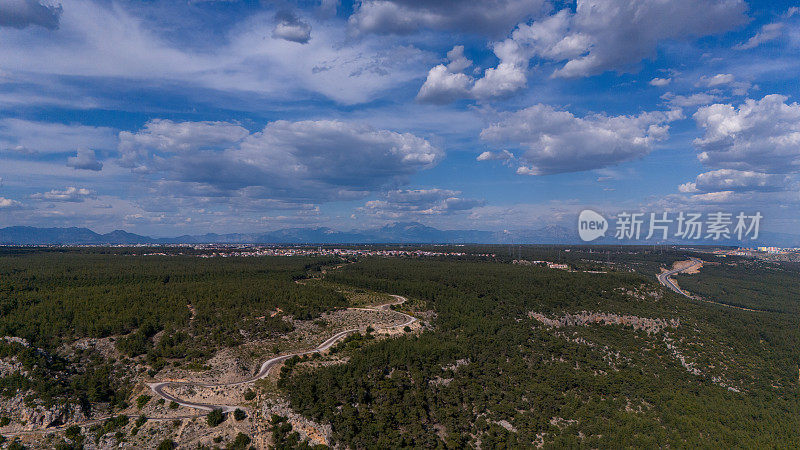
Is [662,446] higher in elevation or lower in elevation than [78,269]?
lower

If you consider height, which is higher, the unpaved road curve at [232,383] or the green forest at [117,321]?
the green forest at [117,321]

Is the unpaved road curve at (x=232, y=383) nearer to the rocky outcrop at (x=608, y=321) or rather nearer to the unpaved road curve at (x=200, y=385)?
the unpaved road curve at (x=200, y=385)

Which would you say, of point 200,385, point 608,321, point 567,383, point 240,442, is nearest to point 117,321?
point 200,385

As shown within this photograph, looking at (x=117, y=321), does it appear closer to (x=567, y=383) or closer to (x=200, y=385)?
(x=200, y=385)

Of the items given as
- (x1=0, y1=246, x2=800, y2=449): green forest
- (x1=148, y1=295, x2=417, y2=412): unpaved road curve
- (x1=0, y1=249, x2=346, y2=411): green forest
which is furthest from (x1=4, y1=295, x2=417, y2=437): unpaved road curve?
(x1=0, y1=249, x2=346, y2=411): green forest

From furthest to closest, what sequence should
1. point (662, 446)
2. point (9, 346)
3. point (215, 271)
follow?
point (215, 271)
point (9, 346)
point (662, 446)

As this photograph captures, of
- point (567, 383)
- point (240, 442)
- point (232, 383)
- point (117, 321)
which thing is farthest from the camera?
point (117, 321)

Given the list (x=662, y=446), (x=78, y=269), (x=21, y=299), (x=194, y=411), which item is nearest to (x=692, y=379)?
(x=662, y=446)

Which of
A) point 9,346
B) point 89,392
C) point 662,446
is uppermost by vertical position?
point 9,346

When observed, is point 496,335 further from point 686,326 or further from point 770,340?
point 770,340

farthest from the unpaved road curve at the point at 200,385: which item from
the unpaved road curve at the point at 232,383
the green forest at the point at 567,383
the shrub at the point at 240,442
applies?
the shrub at the point at 240,442

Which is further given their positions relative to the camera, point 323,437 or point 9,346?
point 9,346
